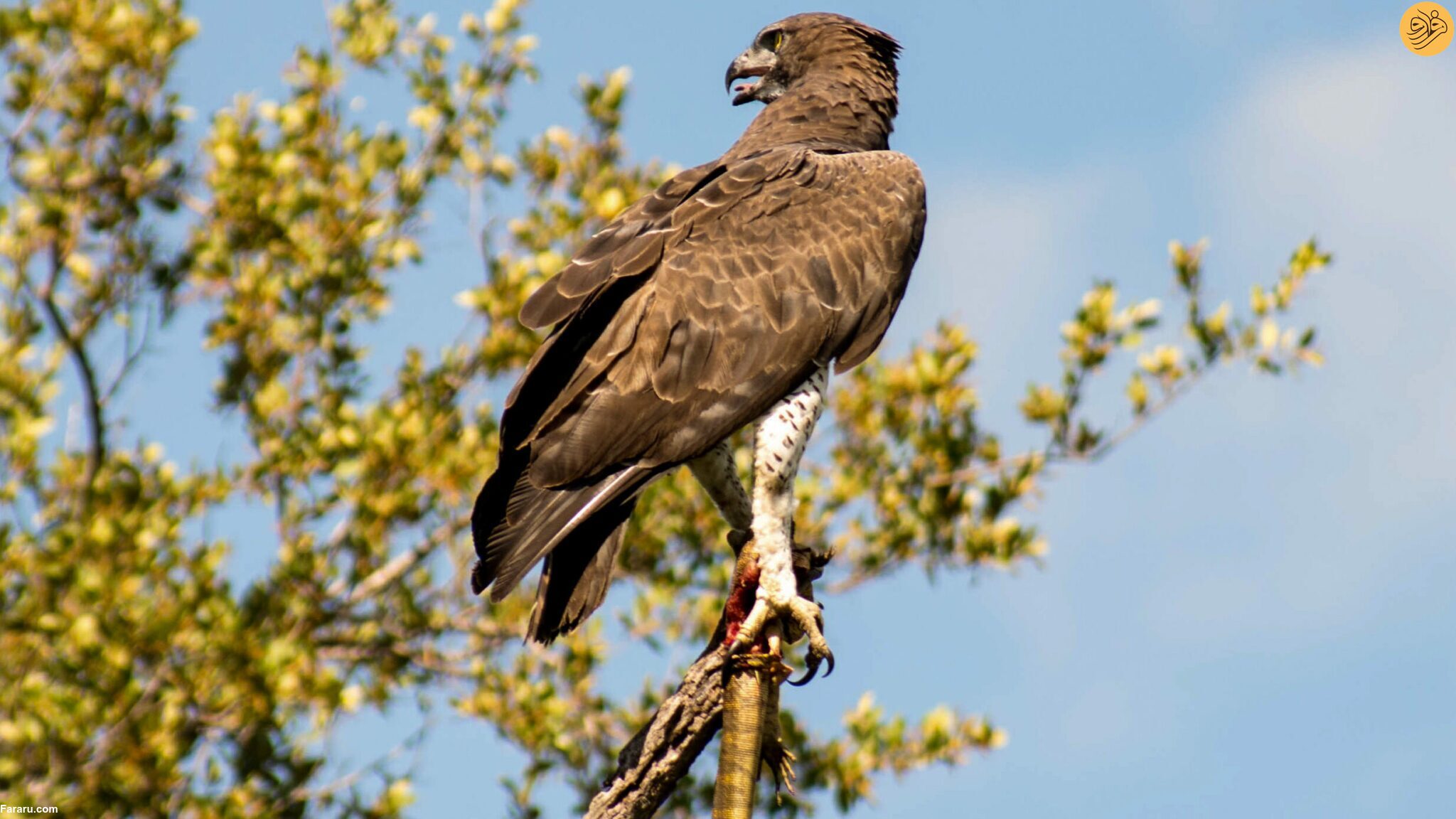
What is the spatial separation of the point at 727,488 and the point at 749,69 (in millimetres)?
2437

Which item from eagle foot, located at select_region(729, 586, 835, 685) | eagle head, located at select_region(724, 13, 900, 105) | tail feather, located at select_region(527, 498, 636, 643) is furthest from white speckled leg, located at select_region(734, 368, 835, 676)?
eagle head, located at select_region(724, 13, 900, 105)

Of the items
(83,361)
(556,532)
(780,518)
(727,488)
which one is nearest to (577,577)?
(556,532)

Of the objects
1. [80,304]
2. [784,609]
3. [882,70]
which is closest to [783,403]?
[784,609]

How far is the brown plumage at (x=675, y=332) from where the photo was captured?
5.70 m

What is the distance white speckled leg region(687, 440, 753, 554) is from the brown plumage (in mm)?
412

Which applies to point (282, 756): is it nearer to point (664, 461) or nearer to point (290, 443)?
point (290, 443)

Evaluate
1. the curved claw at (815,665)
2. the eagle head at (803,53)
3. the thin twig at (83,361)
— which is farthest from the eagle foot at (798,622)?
the thin twig at (83,361)

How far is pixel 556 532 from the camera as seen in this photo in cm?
552

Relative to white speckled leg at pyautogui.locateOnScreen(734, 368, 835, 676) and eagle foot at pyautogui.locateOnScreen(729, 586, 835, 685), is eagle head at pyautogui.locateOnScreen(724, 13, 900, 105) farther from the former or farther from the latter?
eagle foot at pyautogui.locateOnScreen(729, 586, 835, 685)

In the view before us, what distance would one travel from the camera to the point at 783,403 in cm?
604

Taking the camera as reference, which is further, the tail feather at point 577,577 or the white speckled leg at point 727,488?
the white speckled leg at point 727,488

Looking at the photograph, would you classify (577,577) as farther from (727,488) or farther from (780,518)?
(727,488)

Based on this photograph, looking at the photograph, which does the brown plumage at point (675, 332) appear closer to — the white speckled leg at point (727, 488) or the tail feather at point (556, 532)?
the tail feather at point (556, 532)

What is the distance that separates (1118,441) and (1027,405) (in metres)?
0.54
